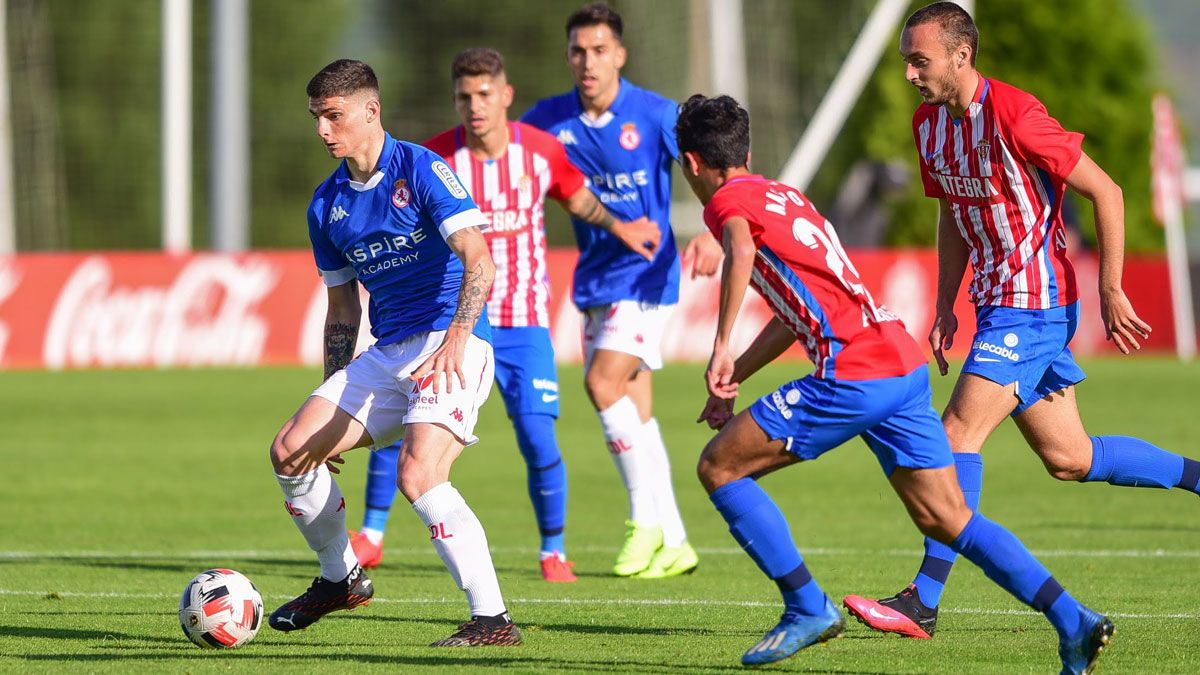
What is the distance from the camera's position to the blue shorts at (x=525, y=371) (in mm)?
9016

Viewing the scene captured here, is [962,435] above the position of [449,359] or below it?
below

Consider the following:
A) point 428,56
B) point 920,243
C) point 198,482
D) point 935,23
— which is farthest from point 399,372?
point 428,56

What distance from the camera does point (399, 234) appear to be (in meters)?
6.78

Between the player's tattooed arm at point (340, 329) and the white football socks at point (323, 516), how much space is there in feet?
1.49

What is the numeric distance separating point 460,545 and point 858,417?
159cm

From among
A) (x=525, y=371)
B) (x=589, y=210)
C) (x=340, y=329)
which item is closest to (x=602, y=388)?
(x=525, y=371)

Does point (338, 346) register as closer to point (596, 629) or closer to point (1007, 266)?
point (596, 629)

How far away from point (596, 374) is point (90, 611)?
3023mm

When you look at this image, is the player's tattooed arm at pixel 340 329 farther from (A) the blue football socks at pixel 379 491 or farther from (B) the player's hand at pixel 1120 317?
(B) the player's hand at pixel 1120 317

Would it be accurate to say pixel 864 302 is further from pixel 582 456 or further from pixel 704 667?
pixel 582 456

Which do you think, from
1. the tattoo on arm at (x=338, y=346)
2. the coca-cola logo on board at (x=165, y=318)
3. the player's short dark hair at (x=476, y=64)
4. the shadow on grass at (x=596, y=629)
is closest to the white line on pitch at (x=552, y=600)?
the shadow on grass at (x=596, y=629)

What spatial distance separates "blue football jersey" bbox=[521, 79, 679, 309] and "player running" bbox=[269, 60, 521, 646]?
2.50m

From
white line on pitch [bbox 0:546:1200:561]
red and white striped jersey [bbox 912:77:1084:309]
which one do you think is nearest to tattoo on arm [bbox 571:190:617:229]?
white line on pitch [bbox 0:546:1200:561]

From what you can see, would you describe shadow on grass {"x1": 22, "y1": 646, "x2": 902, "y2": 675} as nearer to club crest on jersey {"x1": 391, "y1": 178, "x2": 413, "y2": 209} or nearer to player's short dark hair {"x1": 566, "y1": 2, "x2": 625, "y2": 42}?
club crest on jersey {"x1": 391, "y1": 178, "x2": 413, "y2": 209}
